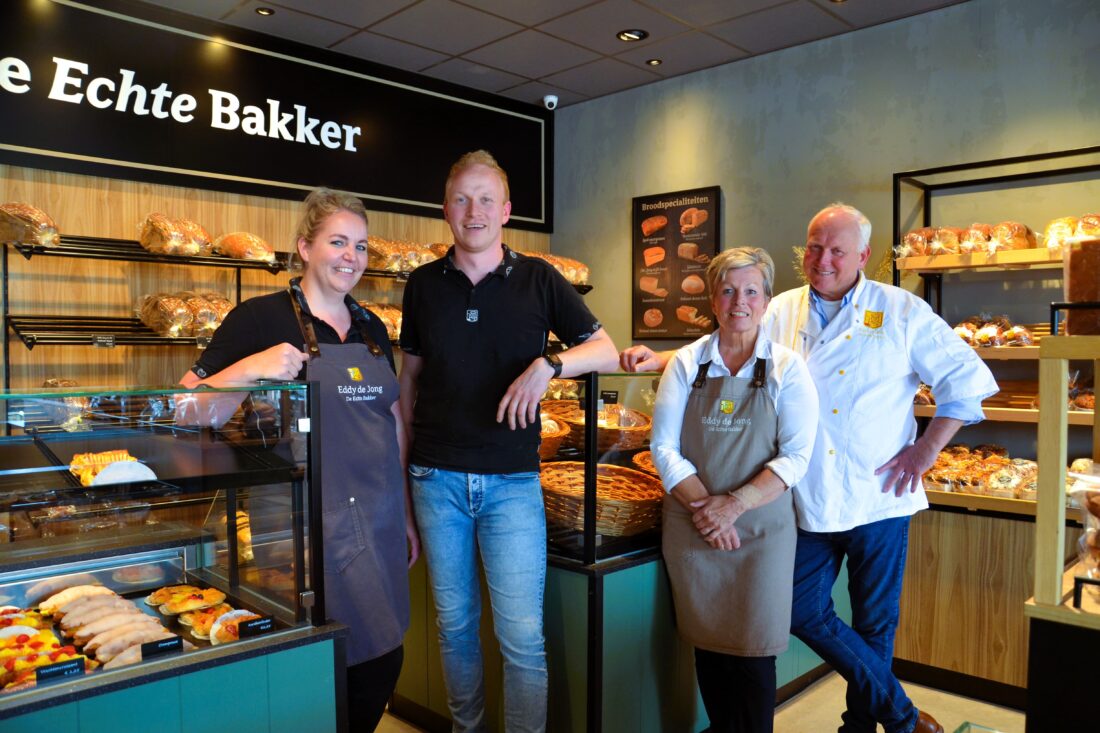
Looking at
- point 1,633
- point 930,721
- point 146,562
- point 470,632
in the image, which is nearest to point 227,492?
point 146,562

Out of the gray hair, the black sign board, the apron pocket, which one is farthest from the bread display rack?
the gray hair

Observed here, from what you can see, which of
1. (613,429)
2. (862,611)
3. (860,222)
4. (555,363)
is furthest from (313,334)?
(862,611)

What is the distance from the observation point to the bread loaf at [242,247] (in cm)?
405

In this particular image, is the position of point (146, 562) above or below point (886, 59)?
below

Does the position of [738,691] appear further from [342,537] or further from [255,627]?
[255,627]

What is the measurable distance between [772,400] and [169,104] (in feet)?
11.2

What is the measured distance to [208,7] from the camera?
4059mm

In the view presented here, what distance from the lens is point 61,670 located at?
1396 mm

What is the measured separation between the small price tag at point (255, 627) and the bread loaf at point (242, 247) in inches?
109

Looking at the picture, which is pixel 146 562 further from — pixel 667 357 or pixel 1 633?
pixel 667 357

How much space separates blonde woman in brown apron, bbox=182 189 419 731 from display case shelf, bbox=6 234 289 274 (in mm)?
2141

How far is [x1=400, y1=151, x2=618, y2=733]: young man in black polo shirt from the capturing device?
2.16m

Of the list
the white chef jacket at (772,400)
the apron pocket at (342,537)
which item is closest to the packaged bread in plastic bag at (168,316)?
the apron pocket at (342,537)

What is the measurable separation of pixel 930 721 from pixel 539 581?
141 cm
